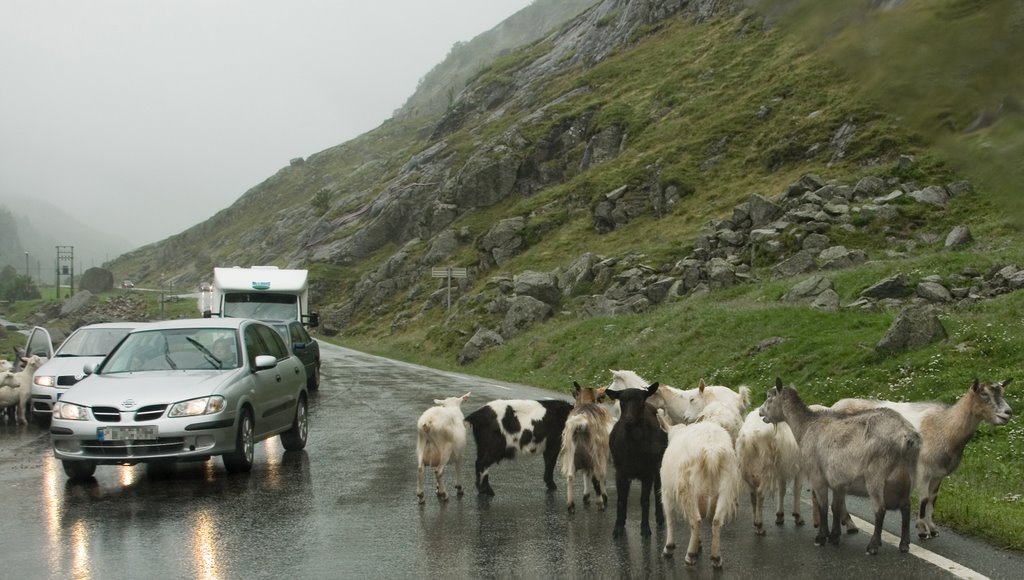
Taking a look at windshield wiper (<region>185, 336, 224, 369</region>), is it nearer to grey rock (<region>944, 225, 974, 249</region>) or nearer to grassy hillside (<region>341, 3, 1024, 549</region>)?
grassy hillside (<region>341, 3, 1024, 549</region>)

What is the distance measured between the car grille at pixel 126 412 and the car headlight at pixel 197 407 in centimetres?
14

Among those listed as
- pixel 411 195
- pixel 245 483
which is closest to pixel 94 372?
pixel 245 483

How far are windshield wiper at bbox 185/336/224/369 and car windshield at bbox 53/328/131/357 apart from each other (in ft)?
23.8

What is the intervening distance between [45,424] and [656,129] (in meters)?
57.6

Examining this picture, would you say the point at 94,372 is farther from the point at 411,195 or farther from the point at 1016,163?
the point at 411,195

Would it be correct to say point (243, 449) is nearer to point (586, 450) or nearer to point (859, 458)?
point (586, 450)

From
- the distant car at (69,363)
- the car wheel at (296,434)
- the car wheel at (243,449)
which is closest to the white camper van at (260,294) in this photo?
the distant car at (69,363)

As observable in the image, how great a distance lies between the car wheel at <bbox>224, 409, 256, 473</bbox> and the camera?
39.5ft

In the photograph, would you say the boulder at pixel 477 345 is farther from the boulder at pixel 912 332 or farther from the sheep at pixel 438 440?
the sheep at pixel 438 440

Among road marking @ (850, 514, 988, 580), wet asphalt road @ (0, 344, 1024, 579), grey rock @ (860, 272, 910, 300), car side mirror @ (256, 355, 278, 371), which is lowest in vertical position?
wet asphalt road @ (0, 344, 1024, 579)

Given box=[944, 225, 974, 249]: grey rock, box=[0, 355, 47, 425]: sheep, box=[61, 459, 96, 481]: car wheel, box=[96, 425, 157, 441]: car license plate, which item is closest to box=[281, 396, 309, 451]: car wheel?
box=[61, 459, 96, 481]: car wheel

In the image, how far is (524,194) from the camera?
78938mm

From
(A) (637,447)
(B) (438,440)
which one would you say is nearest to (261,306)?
(B) (438,440)

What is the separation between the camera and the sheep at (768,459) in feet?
29.8
